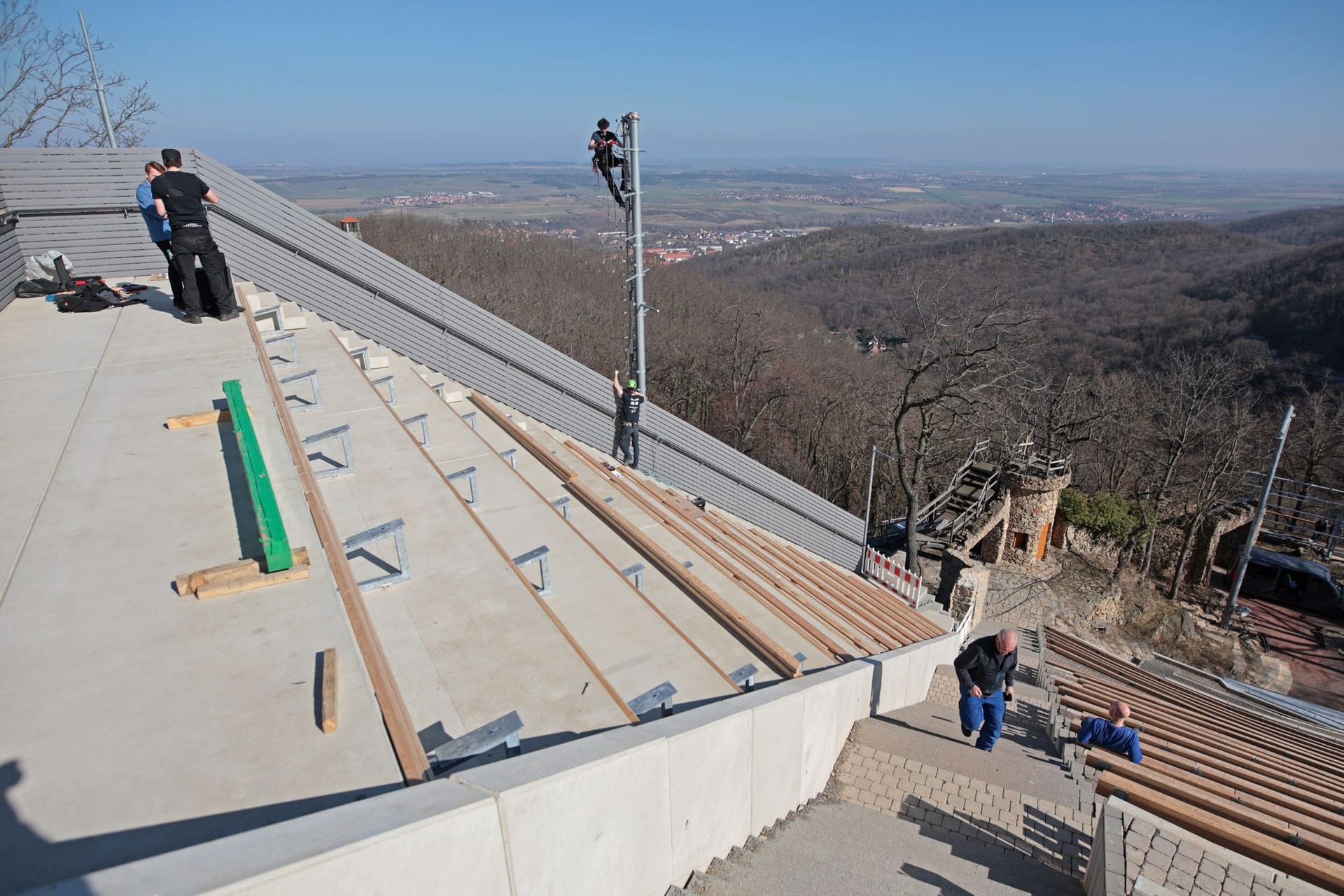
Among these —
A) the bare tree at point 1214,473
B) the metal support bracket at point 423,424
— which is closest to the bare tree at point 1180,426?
the bare tree at point 1214,473

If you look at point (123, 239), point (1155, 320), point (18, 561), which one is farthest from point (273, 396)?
point (1155, 320)

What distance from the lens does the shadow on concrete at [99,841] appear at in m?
2.50

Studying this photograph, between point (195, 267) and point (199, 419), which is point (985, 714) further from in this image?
point (195, 267)

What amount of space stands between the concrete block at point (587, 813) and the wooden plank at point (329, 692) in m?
0.76

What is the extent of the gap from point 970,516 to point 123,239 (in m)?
21.0

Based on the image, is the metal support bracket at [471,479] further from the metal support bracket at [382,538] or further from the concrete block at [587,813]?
the concrete block at [587,813]

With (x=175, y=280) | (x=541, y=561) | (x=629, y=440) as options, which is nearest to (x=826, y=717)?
(x=541, y=561)

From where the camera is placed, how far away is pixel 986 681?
636cm

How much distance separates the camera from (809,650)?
7125mm

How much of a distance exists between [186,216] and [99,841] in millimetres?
6870

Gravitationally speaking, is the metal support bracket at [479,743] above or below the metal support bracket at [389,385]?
below

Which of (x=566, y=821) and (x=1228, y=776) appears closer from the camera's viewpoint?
(x=566, y=821)

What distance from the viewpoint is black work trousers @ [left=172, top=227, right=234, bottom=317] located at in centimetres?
749

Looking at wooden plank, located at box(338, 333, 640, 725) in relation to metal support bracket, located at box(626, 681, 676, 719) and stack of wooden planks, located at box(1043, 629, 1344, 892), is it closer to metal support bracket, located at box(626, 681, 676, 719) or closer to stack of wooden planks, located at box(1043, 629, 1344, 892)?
metal support bracket, located at box(626, 681, 676, 719)
